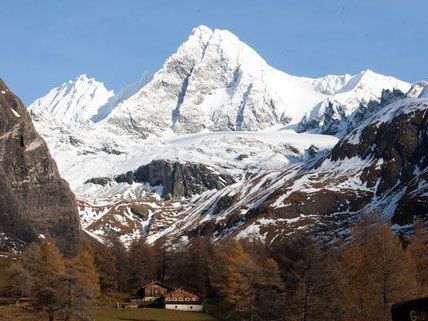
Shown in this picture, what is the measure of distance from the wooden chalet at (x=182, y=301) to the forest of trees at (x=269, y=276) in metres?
3.31

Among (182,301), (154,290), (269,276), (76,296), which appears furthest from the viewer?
(154,290)

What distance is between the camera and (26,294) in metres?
127

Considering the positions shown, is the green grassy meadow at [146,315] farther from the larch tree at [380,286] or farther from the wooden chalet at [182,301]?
the larch tree at [380,286]

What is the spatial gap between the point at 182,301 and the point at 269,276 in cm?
4713

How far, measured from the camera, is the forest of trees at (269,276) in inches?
2499

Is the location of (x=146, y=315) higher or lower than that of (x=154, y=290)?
lower

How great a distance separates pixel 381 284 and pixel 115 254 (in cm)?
11224

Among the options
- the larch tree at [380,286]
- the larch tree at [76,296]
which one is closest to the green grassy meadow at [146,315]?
the larch tree at [76,296]

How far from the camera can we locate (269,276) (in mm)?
102812

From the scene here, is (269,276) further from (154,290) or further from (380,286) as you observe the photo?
(154,290)

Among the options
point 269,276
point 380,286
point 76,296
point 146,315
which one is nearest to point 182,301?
point 146,315

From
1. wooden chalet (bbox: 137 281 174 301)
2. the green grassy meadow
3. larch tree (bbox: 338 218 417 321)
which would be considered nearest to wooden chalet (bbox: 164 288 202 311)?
wooden chalet (bbox: 137 281 174 301)

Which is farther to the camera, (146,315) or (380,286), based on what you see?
(146,315)

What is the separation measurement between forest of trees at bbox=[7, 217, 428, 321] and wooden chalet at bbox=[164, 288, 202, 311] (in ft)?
10.9
